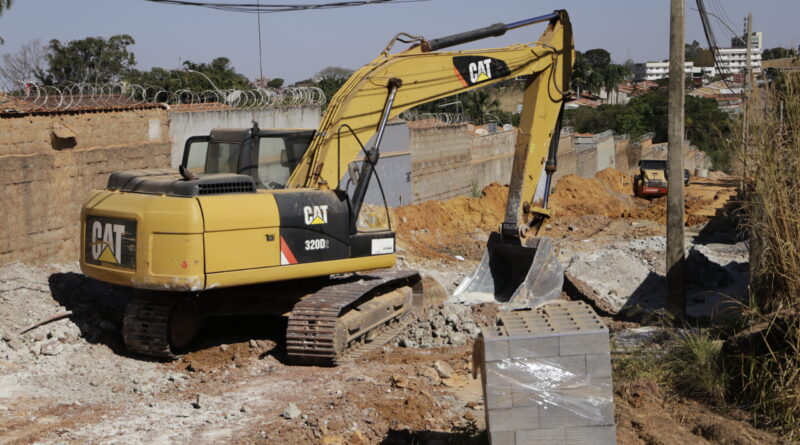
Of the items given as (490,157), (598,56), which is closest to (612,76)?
(598,56)

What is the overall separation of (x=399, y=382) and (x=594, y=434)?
3.14 meters

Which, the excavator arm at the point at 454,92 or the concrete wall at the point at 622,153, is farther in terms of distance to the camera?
the concrete wall at the point at 622,153

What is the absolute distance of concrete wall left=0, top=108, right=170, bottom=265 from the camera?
489 inches

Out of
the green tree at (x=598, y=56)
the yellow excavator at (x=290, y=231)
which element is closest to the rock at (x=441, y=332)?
the yellow excavator at (x=290, y=231)

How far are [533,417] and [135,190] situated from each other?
569 cm

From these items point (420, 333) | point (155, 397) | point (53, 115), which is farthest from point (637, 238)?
point (155, 397)

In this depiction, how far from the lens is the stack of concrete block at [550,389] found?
5.47 metres

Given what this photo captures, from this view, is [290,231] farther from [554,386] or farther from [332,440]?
[554,386]

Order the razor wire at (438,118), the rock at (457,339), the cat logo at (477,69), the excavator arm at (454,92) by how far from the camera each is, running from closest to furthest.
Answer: the excavator arm at (454,92), the rock at (457,339), the cat logo at (477,69), the razor wire at (438,118)

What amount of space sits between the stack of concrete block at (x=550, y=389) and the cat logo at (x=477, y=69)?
6.62 metres

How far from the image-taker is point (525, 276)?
12.2 meters

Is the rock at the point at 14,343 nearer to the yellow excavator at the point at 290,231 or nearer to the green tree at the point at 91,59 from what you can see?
the yellow excavator at the point at 290,231

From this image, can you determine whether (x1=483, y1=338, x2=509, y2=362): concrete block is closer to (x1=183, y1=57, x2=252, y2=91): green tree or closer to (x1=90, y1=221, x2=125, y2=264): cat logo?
(x1=90, y1=221, x2=125, y2=264): cat logo

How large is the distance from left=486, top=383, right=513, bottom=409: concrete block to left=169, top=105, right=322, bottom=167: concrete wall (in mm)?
11474
